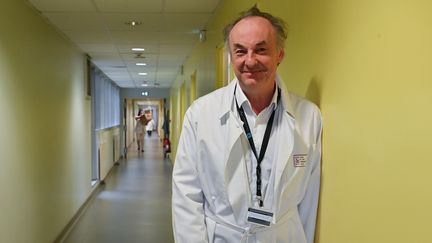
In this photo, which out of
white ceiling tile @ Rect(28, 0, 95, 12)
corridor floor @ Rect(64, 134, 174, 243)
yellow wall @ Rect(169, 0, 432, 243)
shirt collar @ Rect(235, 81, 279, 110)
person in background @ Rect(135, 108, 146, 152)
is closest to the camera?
yellow wall @ Rect(169, 0, 432, 243)

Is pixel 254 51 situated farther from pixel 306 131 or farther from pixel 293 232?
pixel 293 232

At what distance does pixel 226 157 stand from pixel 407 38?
2.42ft

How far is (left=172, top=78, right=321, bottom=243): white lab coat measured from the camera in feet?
4.62

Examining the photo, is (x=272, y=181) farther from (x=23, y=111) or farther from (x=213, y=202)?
(x=23, y=111)

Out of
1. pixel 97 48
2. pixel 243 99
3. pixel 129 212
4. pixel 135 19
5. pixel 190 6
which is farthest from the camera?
pixel 97 48

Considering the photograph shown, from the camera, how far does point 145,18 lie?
168 inches

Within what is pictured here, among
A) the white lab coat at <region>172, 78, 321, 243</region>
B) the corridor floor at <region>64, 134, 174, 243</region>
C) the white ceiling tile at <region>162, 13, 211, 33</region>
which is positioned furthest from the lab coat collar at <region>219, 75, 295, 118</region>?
the corridor floor at <region>64, 134, 174, 243</region>

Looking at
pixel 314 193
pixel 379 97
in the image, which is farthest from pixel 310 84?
pixel 379 97

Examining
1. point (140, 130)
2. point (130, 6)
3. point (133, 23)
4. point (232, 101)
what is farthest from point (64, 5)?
point (140, 130)

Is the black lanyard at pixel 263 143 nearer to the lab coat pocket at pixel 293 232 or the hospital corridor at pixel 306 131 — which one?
the hospital corridor at pixel 306 131

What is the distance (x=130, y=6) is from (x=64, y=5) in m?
0.62

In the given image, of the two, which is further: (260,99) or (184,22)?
(184,22)

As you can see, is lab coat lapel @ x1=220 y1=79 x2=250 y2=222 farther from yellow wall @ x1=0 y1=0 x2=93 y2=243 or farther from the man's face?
yellow wall @ x1=0 y1=0 x2=93 y2=243

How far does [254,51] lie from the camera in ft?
4.59
